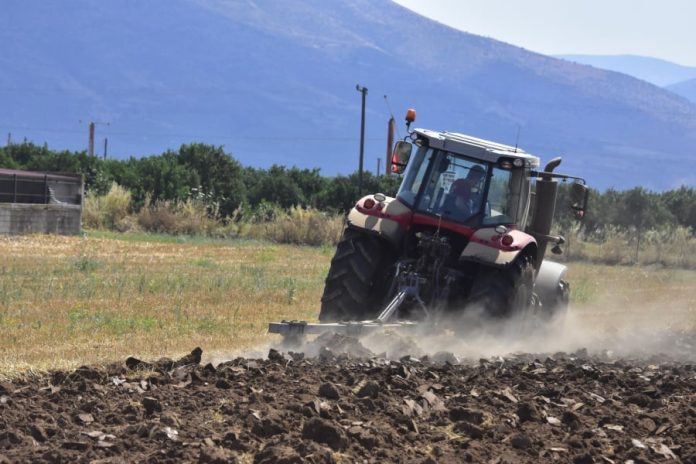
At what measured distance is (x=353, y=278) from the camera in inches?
437

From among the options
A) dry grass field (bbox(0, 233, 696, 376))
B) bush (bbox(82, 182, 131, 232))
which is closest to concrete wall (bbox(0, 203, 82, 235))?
dry grass field (bbox(0, 233, 696, 376))

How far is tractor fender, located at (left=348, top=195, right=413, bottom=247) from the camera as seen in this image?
36.8ft

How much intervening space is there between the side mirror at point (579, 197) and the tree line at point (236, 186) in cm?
2321

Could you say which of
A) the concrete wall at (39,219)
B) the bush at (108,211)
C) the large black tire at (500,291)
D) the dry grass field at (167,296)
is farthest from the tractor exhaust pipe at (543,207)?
the bush at (108,211)

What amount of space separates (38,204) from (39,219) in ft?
1.16

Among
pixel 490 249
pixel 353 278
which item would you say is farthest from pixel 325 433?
pixel 490 249

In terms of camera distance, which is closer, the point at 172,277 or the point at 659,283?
the point at 172,277

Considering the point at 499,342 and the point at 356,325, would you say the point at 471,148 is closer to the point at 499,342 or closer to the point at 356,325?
the point at 499,342

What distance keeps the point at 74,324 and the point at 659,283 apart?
50.3 feet

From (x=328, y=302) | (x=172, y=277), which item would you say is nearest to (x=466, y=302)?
(x=328, y=302)

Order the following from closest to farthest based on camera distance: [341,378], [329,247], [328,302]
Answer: [341,378], [328,302], [329,247]

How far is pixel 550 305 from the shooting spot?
44.9ft

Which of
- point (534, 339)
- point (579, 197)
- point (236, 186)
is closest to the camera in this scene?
point (579, 197)

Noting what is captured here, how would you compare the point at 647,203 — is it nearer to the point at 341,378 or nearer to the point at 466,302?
the point at 466,302
